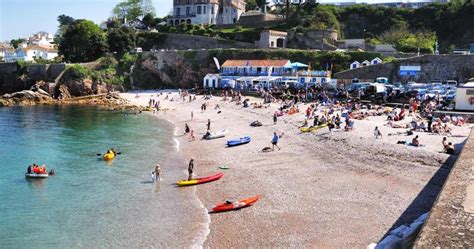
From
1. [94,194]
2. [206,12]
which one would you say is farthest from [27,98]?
[94,194]

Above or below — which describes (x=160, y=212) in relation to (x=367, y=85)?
below

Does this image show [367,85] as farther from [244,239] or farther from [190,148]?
[244,239]

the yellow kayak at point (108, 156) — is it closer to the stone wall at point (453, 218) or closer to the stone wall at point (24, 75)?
the stone wall at point (453, 218)

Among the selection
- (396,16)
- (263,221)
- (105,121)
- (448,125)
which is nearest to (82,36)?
(105,121)

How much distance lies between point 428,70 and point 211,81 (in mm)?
26918

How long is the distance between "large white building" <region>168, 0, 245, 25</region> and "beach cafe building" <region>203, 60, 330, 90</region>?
28.1 meters

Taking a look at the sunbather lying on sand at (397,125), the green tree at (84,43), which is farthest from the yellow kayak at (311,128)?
the green tree at (84,43)

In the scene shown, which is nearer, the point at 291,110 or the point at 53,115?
the point at 291,110

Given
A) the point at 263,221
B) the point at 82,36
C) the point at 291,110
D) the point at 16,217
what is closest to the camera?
the point at 263,221

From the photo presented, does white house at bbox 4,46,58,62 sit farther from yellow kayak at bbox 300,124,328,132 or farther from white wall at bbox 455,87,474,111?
white wall at bbox 455,87,474,111

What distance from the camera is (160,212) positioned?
1861 cm

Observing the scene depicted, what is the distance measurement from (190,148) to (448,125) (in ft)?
55.9

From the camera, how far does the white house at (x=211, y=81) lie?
199 feet

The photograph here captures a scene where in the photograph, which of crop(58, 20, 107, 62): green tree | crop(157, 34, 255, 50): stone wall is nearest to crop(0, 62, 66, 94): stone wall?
crop(58, 20, 107, 62): green tree
